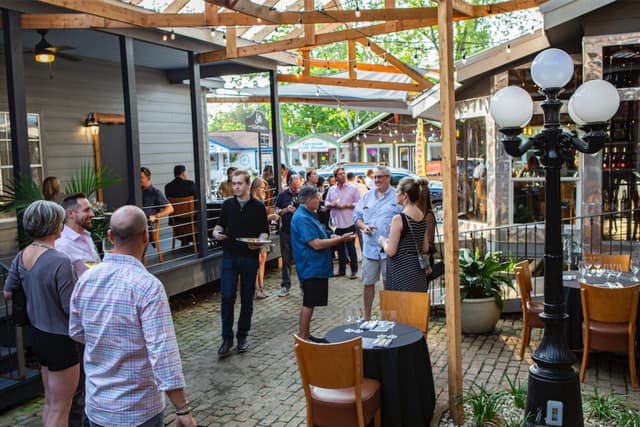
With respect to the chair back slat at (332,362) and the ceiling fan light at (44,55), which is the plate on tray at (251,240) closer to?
the chair back slat at (332,362)

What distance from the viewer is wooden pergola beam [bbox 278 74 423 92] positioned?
13.8 metres

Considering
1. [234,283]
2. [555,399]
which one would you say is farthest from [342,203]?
[555,399]

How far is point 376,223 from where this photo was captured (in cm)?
726

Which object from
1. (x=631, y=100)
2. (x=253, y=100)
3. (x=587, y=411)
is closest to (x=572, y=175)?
(x=631, y=100)

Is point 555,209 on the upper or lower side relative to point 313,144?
lower

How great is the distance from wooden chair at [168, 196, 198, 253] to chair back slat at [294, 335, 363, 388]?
605cm

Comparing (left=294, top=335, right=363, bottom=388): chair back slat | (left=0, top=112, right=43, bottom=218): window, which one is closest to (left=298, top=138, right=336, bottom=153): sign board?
(left=0, top=112, right=43, bottom=218): window

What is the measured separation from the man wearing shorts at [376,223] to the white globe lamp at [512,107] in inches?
95.7

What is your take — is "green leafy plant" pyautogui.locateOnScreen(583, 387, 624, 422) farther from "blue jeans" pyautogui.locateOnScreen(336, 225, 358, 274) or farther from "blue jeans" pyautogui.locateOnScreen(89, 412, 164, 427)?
"blue jeans" pyautogui.locateOnScreen(336, 225, 358, 274)

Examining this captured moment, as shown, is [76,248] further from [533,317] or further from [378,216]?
[533,317]

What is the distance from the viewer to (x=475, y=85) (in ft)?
42.7

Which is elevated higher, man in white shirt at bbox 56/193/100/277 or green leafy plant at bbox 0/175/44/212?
green leafy plant at bbox 0/175/44/212

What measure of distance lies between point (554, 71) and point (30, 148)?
8385 mm

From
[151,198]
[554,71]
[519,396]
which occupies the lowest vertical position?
[519,396]
